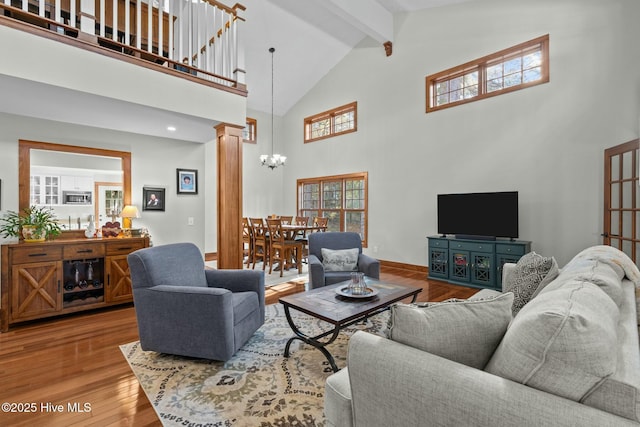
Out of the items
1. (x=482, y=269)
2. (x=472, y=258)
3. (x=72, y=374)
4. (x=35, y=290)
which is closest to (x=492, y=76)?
(x=472, y=258)

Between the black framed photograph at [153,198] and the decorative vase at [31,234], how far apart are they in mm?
1378

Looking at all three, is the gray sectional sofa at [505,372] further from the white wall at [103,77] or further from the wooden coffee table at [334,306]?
the white wall at [103,77]

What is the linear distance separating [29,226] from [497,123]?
613 centimetres

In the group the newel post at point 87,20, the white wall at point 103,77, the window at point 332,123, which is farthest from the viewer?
the window at point 332,123

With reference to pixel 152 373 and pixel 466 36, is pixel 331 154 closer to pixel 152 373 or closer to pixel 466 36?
pixel 466 36

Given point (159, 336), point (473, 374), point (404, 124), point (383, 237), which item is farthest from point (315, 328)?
point (404, 124)

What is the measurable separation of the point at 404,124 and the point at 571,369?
552 cm

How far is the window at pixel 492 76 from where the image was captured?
4.33 m

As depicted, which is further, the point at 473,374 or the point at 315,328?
the point at 315,328

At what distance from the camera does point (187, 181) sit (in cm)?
482

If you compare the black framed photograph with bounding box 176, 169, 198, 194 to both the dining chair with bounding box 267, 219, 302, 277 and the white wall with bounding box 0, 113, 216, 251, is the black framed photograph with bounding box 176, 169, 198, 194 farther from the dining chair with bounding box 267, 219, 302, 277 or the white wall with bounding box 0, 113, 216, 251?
the dining chair with bounding box 267, 219, 302, 277

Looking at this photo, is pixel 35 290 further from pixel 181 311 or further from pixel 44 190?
pixel 181 311

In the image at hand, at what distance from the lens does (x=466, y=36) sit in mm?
4984

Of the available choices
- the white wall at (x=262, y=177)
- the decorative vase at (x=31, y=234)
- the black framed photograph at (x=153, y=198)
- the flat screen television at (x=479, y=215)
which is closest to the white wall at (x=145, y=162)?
the black framed photograph at (x=153, y=198)
